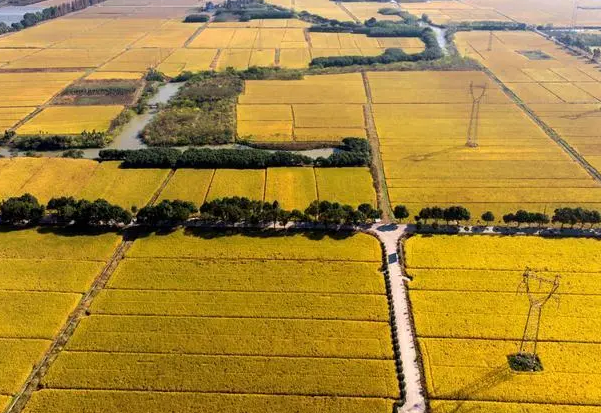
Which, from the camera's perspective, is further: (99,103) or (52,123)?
(99,103)

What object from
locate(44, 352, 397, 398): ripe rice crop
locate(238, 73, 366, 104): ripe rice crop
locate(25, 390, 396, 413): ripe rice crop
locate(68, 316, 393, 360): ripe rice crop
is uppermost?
locate(238, 73, 366, 104): ripe rice crop

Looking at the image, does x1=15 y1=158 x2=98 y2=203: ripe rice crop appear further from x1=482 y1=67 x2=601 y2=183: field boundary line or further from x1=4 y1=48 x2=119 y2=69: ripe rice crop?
x1=482 y1=67 x2=601 y2=183: field boundary line

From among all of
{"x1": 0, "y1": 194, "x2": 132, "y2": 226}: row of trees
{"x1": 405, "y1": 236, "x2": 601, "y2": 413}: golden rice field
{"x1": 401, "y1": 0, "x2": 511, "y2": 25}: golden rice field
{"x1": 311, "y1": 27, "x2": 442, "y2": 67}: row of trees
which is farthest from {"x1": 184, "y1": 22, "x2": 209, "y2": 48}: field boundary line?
{"x1": 405, "y1": 236, "x2": 601, "y2": 413}: golden rice field

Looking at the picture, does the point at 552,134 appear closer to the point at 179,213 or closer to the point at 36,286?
the point at 179,213

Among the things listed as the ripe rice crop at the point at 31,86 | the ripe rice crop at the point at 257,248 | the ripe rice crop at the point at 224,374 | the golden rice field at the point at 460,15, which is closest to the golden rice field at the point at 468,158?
the ripe rice crop at the point at 257,248

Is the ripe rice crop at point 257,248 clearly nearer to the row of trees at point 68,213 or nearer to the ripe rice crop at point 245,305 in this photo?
the row of trees at point 68,213

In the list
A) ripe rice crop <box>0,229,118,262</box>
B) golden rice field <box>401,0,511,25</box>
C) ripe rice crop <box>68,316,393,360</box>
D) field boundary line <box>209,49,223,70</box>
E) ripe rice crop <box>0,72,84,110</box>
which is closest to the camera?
ripe rice crop <box>68,316,393,360</box>

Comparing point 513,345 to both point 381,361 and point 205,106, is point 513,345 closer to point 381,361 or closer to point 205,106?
point 381,361

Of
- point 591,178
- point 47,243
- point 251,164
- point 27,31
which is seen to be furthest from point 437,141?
point 27,31
